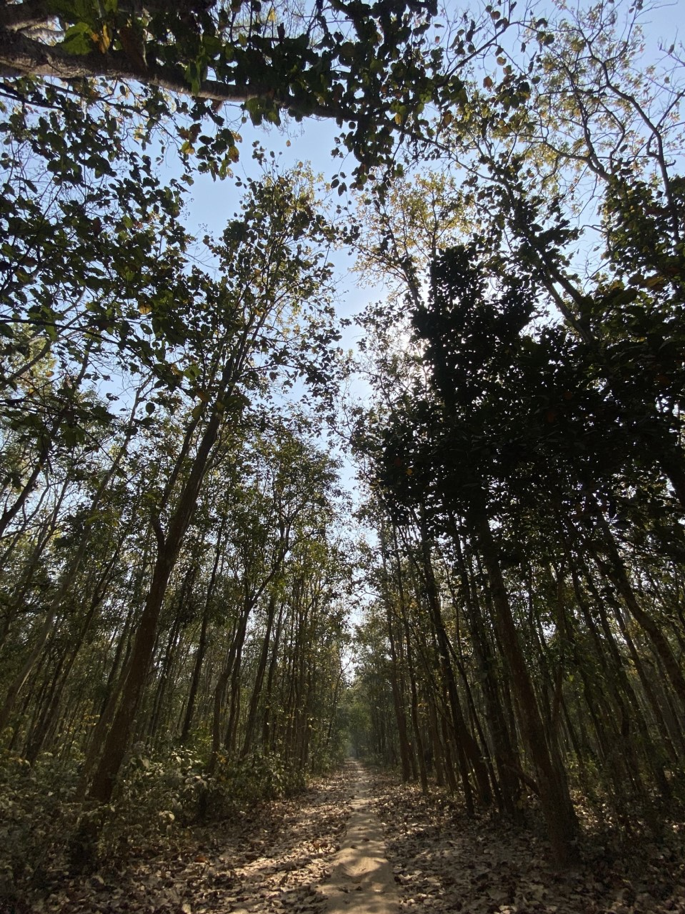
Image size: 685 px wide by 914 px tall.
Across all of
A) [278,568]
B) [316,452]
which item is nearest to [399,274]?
[316,452]

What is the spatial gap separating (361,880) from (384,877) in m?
0.36

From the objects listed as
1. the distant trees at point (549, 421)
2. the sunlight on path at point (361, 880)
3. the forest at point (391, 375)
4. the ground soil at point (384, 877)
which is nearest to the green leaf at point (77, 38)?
the forest at point (391, 375)

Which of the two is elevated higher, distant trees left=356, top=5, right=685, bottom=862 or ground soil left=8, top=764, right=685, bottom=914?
distant trees left=356, top=5, right=685, bottom=862

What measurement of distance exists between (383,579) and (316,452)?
196 inches

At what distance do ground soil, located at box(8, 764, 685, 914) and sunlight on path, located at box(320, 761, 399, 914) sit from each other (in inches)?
0.6

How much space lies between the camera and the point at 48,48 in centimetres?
317

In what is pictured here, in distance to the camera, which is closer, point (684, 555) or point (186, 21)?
point (186, 21)

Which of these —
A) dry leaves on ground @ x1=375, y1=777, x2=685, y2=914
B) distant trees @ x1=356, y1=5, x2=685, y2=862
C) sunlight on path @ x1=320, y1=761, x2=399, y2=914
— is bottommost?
sunlight on path @ x1=320, y1=761, x2=399, y2=914

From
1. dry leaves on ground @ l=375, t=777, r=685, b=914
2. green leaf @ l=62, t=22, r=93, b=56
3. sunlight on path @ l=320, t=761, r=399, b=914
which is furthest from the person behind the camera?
sunlight on path @ l=320, t=761, r=399, b=914

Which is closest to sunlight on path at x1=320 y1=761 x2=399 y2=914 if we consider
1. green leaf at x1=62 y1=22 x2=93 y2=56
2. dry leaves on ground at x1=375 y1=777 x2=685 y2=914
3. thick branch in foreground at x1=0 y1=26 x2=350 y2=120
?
dry leaves on ground at x1=375 y1=777 x2=685 y2=914

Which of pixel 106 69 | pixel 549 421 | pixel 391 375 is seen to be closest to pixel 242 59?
pixel 106 69

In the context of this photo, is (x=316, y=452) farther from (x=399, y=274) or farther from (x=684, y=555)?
(x=684, y=555)

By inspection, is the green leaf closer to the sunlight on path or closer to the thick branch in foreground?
the thick branch in foreground

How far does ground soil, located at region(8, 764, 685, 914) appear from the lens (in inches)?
194
